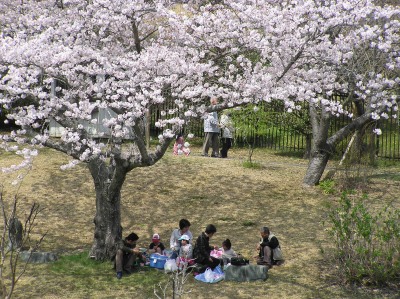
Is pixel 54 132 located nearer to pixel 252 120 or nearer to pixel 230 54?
pixel 252 120

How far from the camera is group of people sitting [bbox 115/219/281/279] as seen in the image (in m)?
9.45

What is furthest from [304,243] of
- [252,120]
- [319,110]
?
[252,120]

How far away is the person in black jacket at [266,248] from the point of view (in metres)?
9.70

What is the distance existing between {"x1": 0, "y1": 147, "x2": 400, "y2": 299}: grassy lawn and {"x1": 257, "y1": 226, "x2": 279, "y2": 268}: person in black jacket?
0.65 ft

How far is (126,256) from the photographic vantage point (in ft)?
31.9

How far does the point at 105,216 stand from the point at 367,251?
13.8ft

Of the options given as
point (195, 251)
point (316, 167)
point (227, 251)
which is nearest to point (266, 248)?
point (227, 251)

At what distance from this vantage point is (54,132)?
59.0 feet

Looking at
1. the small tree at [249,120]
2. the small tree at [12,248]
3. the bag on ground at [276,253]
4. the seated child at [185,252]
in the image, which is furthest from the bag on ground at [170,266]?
the small tree at [249,120]

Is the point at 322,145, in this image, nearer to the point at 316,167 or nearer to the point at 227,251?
the point at 316,167

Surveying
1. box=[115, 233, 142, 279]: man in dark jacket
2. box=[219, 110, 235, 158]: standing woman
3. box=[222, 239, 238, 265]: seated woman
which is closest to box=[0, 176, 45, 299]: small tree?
box=[115, 233, 142, 279]: man in dark jacket

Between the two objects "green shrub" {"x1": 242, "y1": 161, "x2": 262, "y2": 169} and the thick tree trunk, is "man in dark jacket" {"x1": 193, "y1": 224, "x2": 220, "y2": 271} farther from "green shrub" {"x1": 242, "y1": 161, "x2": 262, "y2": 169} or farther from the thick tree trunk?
the thick tree trunk

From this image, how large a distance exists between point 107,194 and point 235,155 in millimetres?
8281

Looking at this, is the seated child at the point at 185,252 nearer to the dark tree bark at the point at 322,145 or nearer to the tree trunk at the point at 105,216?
the tree trunk at the point at 105,216
